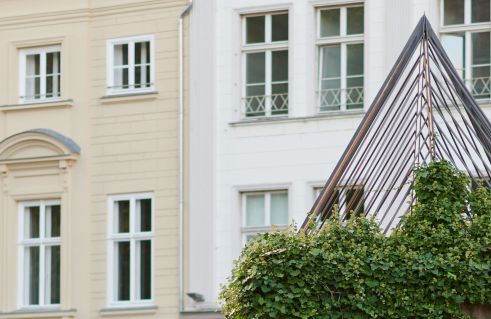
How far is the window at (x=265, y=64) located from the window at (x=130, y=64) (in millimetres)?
1725

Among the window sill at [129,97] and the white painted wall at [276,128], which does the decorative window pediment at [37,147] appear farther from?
the white painted wall at [276,128]

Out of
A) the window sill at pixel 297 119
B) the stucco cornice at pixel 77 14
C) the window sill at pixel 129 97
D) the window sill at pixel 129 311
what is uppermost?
the stucco cornice at pixel 77 14

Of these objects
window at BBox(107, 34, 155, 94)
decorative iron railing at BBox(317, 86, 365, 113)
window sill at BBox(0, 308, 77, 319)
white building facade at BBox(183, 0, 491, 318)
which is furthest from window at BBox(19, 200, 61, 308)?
decorative iron railing at BBox(317, 86, 365, 113)

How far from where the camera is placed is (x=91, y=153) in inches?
720

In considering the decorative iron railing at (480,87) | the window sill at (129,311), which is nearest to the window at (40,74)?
the window sill at (129,311)

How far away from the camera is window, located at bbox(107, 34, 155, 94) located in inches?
719

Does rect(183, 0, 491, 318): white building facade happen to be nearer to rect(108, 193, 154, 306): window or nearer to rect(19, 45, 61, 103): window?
rect(108, 193, 154, 306): window

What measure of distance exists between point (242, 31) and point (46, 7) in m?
3.76

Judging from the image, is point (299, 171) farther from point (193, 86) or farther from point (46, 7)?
point (46, 7)

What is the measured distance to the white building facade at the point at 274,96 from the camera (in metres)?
16.8

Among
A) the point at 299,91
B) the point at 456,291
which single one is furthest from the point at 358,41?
the point at 456,291

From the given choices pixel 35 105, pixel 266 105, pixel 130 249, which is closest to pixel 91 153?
pixel 35 105

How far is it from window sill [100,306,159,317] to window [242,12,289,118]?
363cm

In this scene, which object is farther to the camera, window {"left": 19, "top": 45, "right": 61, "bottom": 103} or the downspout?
window {"left": 19, "top": 45, "right": 61, "bottom": 103}
